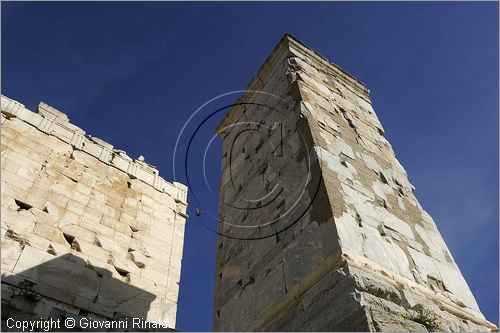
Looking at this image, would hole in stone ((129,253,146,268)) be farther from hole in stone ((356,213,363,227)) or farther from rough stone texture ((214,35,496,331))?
hole in stone ((356,213,363,227))

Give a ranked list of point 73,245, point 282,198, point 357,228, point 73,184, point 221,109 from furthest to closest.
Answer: point 73,184 < point 73,245 < point 221,109 < point 282,198 < point 357,228

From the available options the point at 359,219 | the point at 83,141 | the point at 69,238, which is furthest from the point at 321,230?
the point at 83,141

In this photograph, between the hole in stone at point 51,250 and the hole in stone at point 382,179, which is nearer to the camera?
the hole in stone at point 382,179

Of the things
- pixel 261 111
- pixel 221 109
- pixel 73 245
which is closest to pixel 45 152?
pixel 73 245

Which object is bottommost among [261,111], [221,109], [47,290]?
[47,290]

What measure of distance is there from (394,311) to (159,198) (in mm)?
6071

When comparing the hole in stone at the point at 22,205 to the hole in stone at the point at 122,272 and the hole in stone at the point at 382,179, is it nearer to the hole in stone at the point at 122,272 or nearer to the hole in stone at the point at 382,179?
the hole in stone at the point at 122,272

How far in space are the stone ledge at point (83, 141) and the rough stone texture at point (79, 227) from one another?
0.02 m

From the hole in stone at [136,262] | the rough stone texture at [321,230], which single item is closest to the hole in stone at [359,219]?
the rough stone texture at [321,230]

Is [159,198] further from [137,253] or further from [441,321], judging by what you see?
[441,321]

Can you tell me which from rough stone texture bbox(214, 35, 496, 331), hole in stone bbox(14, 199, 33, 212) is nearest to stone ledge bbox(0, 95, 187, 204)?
hole in stone bbox(14, 199, 33, 212)

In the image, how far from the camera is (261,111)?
5074 millimetres

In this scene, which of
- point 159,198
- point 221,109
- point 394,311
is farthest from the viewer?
point 159,198

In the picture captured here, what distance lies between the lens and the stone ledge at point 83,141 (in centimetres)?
702
